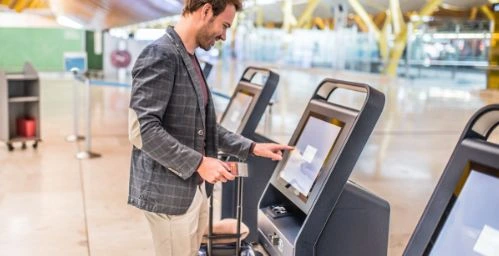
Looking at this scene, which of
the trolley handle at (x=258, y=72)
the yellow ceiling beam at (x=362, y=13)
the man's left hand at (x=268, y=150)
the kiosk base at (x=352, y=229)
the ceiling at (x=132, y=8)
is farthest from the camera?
the yellow ceiling beam at (x=362, y=13)

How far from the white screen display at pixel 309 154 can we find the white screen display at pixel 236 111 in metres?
1.26

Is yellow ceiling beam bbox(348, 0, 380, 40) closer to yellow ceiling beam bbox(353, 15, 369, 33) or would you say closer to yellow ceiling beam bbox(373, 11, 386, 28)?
yellow ceiling beam bbox(353, 15, 369, 33)

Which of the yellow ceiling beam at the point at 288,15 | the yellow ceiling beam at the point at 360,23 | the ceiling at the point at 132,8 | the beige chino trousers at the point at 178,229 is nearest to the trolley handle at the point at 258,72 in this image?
the beige chino trousers at the point at 178,229

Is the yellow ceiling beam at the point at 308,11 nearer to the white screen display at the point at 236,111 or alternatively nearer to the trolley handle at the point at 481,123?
the white screen display at the point at 236,111

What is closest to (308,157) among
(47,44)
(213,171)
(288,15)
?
(213,171)

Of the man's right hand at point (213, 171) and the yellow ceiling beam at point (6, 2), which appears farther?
the yellow ceiling beam at point (6, 2)

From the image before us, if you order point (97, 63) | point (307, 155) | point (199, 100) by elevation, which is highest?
point (199, 100)

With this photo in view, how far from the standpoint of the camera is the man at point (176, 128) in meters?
2.06

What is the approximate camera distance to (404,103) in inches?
605

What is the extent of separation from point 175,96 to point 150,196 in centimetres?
39

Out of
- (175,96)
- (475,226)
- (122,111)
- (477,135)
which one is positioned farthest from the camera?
(122,111)

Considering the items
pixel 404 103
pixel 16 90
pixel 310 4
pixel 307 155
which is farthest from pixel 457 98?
pixel 310 4

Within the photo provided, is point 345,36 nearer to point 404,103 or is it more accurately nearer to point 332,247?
point 404,103

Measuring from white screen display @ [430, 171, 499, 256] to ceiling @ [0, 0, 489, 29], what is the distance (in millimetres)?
9970
